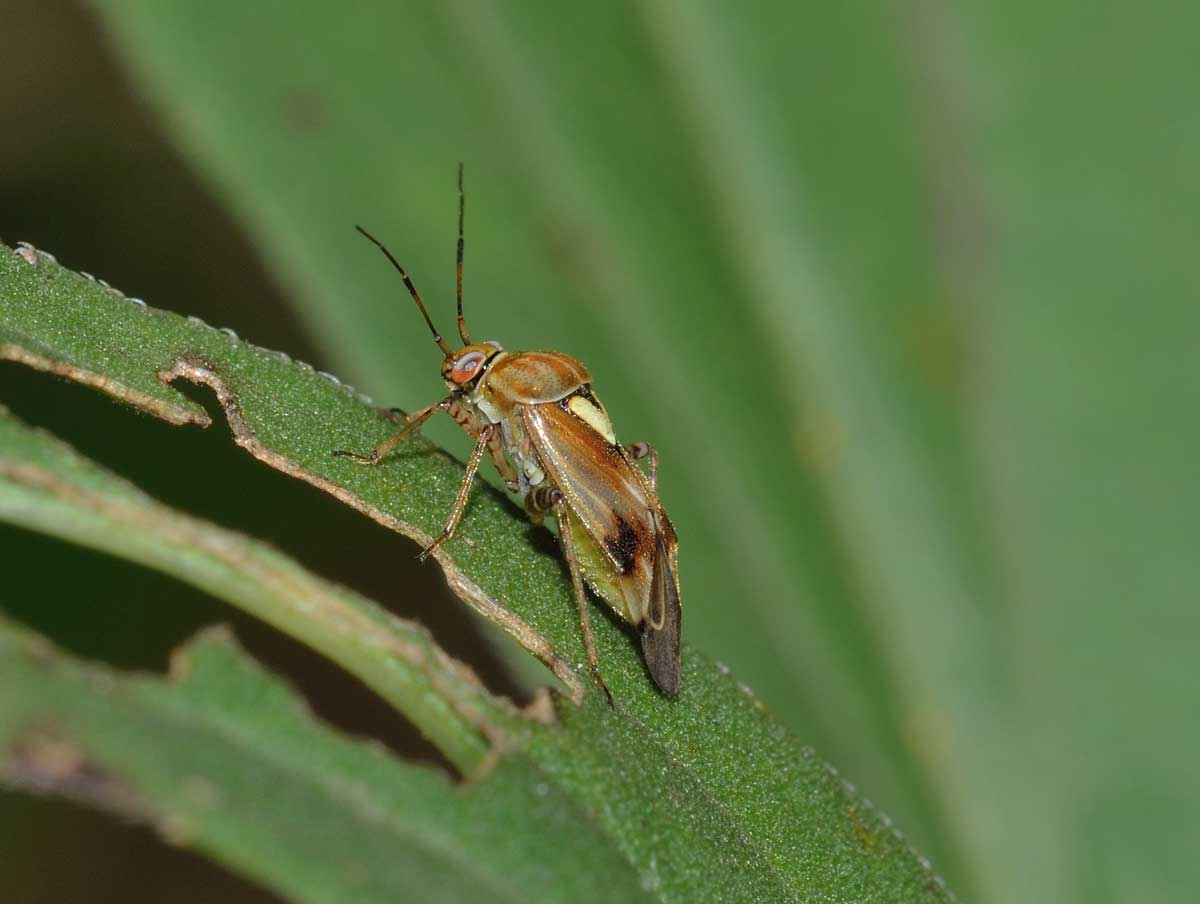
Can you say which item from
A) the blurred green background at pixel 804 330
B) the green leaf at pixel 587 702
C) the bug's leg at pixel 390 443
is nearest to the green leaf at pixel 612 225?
the blurred green background at pixel 804 330

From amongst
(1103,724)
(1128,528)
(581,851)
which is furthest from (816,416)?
(581,851)

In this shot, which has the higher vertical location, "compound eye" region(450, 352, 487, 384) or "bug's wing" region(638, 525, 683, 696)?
"compound eye" region(450, 352, 487, 384)

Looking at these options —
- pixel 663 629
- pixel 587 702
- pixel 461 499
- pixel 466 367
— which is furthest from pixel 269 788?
pixel 466 367

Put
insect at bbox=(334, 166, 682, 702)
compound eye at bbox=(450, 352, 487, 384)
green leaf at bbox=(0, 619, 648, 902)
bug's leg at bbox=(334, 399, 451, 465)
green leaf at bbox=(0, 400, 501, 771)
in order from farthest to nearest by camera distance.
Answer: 1. compound eye at bbox=(450, 352, 487, 384)
2. insect at bbox=(334, 166, 682, 702)
3. bug's leg at bbox=(334, 399, 451, 465)
4. green leaf at bbox=(0, 400, 501, 771)
5. green leaf at bbox=(0, 619, 648, 902)

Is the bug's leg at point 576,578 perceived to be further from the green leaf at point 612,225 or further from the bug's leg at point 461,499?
the green leaf at point 612,225

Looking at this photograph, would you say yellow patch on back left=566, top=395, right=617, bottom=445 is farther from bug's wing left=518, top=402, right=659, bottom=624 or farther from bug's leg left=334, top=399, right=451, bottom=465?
bug's leg left=334, top=399, right=451, bottom=465

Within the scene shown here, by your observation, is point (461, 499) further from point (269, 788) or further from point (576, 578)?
point (269, 788)

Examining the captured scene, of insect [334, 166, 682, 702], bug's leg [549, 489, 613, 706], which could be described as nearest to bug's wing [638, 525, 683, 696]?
insect [334, 166, 682, 702]

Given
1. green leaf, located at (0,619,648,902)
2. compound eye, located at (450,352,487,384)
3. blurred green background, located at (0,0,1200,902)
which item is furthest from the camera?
blurred green background, located at (0,0,1200,902)

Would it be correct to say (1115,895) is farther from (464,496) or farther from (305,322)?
(305,322)
